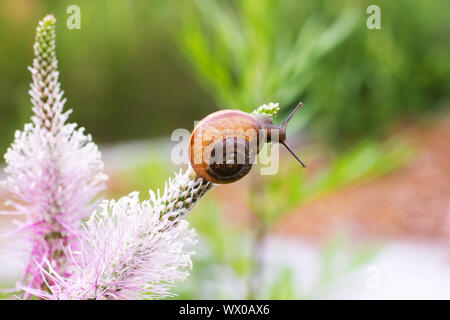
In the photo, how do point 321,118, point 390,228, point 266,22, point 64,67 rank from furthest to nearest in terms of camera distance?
point 64,67 < point 321,118 < point 390,228 < point 266,22

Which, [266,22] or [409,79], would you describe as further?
[409,79]

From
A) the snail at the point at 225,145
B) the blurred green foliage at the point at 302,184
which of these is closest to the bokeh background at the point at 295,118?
the blurred green foliage at the point at 302,184

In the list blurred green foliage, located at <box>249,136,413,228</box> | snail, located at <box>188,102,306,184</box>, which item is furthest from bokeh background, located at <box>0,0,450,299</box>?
snail, located at <box>188,102,306,184</box>

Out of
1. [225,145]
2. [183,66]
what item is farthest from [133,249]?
[183,66]

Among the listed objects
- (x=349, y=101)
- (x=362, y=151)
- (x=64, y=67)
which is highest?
(x=64, y=67)

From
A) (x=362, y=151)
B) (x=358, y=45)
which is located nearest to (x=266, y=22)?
(x=362, y=151)
